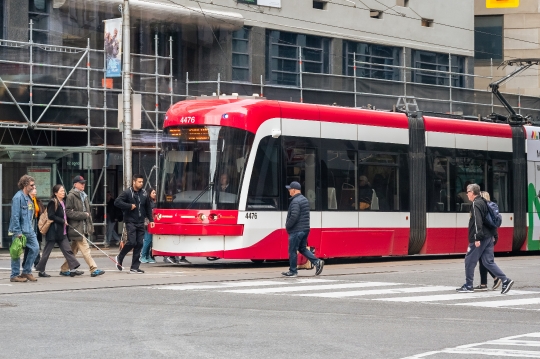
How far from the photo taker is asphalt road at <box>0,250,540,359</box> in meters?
10.3

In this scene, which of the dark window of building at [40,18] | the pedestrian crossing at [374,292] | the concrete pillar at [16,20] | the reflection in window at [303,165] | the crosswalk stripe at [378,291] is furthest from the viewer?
the dark window of building at [40,18]

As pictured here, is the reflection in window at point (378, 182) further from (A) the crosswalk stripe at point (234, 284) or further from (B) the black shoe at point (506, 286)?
(B) the black shoe at point (506, 286)

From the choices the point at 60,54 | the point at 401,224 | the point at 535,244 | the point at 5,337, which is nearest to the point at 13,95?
the point at 60,54

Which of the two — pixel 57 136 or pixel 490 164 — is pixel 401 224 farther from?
pixel 57 136

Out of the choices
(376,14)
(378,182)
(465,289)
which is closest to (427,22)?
(376,14)

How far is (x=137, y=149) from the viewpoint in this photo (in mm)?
31609

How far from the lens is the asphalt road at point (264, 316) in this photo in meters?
10.3

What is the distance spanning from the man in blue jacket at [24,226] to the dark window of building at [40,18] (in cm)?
1300

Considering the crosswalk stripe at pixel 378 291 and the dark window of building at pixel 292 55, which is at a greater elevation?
the dark window of building at pixel 292 55

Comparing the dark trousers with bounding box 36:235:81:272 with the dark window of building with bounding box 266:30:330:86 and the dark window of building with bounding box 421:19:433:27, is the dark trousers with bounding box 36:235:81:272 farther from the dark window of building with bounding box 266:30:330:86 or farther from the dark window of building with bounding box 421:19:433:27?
the dark window of building with bounding box 421:19:433:27

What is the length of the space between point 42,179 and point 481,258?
50.2 ft

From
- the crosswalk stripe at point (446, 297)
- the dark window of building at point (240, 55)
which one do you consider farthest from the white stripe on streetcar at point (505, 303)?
the dark window of building at point (240, 55)

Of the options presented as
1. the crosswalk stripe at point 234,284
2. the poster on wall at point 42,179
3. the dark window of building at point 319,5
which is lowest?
the crosswalk stripe at point 234,284

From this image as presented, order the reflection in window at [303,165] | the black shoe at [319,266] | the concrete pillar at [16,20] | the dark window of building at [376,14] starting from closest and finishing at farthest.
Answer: the black shoe at [319,266] < the reflection in window at [303,165] < the concrete pillar at [16,20] < the dark window of building at [376,14]
